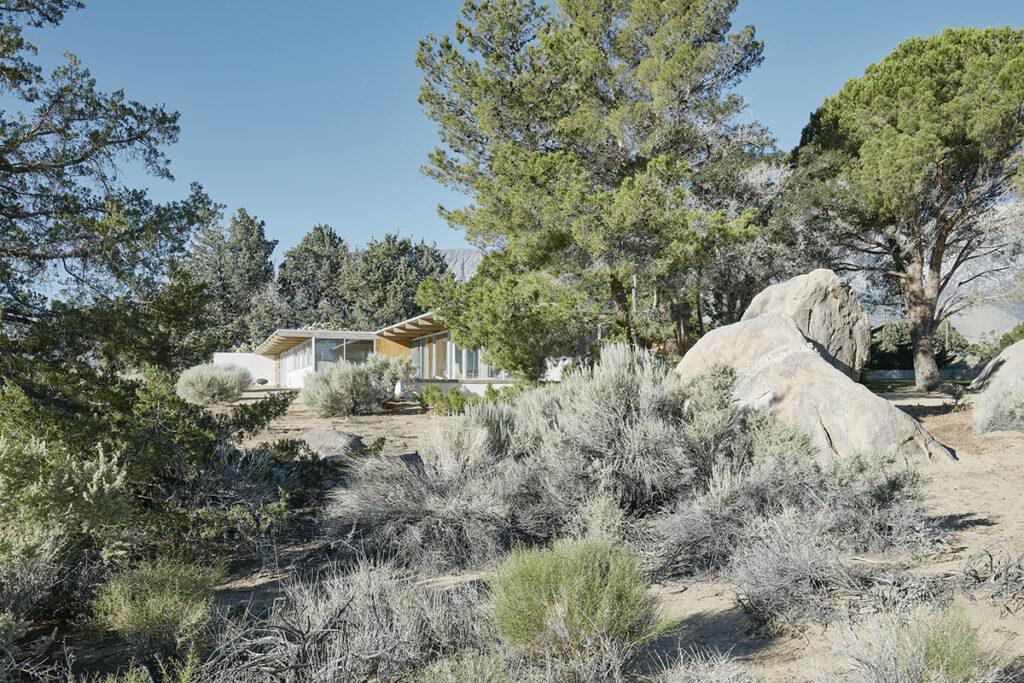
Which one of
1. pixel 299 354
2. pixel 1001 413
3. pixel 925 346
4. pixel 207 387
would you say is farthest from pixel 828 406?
pixel 299 354

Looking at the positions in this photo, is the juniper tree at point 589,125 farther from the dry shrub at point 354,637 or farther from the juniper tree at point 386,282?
the juniper tree at point 386,282

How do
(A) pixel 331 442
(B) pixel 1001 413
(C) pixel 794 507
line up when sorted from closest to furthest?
(C) pixel 794 507 < (A) pixel 331 442 < (B) pixel 1001 413

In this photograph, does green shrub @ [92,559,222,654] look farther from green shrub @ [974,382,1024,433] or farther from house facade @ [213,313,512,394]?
house facade @ [213,313,512,394]

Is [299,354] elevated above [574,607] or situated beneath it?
elevated above

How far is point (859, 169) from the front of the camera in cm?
1945

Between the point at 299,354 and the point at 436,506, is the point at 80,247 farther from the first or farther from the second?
the point at 299,354

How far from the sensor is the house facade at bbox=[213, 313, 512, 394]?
80.8 ft

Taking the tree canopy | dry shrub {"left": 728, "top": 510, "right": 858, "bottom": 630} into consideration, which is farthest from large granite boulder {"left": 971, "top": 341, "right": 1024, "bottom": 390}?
the tree canopy

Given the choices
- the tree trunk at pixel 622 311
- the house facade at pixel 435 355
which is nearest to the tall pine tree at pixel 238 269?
the house facade at pixel 435 355

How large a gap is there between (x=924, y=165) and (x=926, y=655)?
19.2 m

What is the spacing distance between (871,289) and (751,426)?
71.4ft

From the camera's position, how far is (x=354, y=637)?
118 inches

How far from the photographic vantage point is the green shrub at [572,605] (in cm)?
287

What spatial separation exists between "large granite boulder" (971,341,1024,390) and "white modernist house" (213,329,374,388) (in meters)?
19.2
